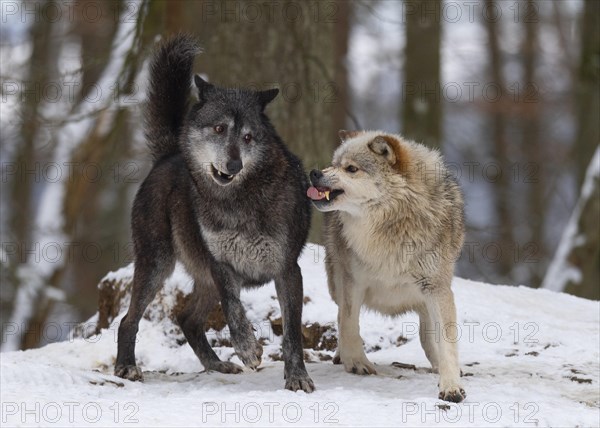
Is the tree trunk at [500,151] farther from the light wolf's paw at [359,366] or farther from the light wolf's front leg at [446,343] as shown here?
the light wolf's front leg at [446,343]

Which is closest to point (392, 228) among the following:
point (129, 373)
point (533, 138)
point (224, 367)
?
point (224, 367)

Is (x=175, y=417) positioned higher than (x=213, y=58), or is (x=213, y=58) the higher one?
(x=213, y=58)

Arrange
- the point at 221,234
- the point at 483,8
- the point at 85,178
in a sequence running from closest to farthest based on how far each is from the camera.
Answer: the point at 221,234, the point at 85,178, the point at 483,8

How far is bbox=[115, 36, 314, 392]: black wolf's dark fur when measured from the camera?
219 inches

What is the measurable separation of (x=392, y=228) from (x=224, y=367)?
167 centimetres

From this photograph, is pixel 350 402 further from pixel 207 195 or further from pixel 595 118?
pixel 595 118

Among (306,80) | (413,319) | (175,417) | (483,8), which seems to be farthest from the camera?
(483,8)

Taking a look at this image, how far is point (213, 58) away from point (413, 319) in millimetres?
3234

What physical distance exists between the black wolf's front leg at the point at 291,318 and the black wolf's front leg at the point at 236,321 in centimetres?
18

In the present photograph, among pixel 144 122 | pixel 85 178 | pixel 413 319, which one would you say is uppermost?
pixel 144 122

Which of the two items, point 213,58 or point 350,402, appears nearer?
point 350,402

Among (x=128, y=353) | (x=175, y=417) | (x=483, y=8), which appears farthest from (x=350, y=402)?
(x=483, y=8)

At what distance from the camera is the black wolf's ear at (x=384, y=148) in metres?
5.57

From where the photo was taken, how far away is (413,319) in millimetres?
7316
